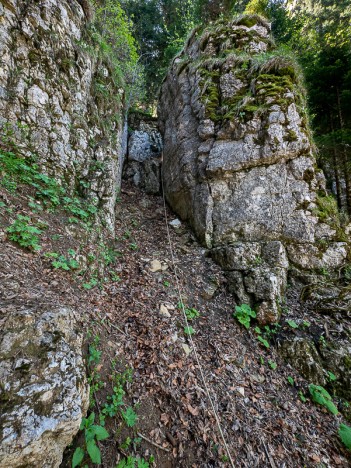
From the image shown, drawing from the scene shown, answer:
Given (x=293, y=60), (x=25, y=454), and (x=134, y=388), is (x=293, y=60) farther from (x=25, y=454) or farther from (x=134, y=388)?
(x=25, y=454)

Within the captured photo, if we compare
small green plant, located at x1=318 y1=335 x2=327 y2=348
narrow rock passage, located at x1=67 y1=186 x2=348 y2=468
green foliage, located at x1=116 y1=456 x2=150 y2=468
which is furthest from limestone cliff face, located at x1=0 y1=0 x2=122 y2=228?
small green plant, located at x1=318 y1=335 x2=327 y2=348

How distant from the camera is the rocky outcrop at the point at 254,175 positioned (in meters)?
5.18

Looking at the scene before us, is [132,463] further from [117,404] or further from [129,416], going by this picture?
[117,404]

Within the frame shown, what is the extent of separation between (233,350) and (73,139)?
6485mm

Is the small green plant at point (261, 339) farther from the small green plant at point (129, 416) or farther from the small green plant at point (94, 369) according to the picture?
the small green plant at point (94, 369)

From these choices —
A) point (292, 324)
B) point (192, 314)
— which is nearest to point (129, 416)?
point (192, 314)

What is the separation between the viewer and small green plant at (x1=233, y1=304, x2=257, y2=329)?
4438 mm

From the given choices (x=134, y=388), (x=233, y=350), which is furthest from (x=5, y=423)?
(x=233, y=350)

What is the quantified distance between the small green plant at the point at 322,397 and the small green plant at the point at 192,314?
7.69 ft

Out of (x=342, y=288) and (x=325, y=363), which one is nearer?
(x=325, y=363)

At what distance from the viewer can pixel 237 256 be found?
5270 mm

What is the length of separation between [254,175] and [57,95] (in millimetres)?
5764

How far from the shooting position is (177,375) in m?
3.33

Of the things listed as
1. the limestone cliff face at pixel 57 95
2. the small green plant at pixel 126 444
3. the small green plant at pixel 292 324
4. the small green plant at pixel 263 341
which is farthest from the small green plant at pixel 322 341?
the limestone cliff face at pixel 57 95
